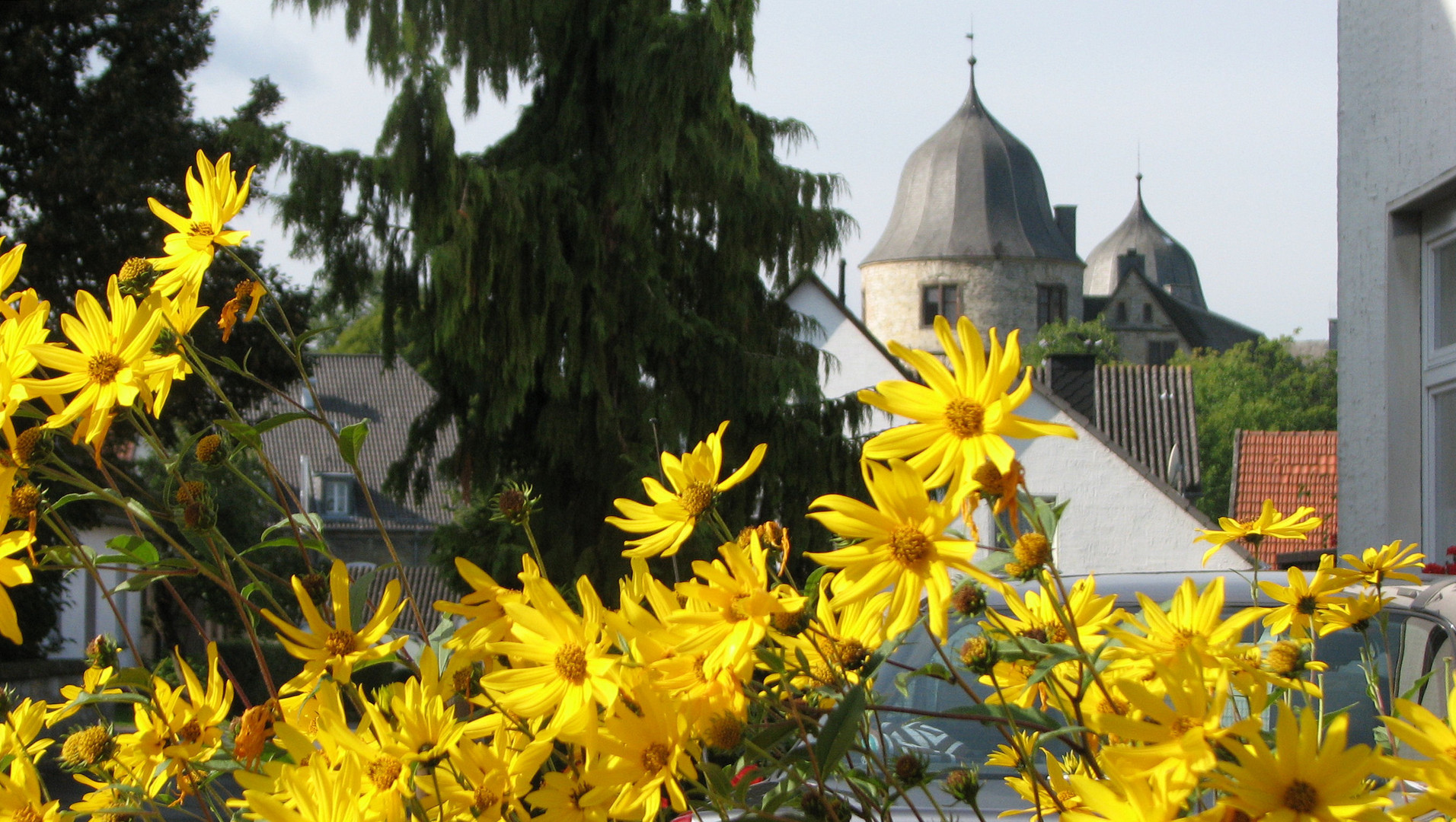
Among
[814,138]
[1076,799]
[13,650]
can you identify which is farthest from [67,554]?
[13,650]

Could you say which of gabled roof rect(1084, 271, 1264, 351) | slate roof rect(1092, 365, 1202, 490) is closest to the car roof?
slate roof rect(1092, 365, 1202, 490)

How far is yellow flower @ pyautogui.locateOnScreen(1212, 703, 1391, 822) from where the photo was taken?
2.08ft

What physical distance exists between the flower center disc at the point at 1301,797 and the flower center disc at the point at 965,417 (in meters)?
0.23

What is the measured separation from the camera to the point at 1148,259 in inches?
2928

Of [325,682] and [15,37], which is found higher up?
[15,37]

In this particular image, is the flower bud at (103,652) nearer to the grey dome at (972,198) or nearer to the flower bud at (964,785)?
the flower bud at (964,785)

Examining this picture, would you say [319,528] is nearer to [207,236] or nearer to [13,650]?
[207,236]

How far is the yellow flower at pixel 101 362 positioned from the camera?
3.02 feet

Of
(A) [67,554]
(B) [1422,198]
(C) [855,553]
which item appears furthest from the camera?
(B) [1422,198]

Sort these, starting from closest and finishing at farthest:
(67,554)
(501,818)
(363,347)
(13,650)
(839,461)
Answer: (501,818)
(67,554)
(839,461)
(13,650)
(363,347)

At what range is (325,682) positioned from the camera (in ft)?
3.14

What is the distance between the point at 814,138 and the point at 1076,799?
32.1 ft

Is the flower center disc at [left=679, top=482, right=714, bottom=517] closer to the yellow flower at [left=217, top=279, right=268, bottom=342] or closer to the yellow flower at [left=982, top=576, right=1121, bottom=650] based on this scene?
the yellow flower at [left=982, top=576, right=1121, bottom=650]

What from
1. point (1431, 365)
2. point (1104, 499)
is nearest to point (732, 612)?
point (1431, 365)
